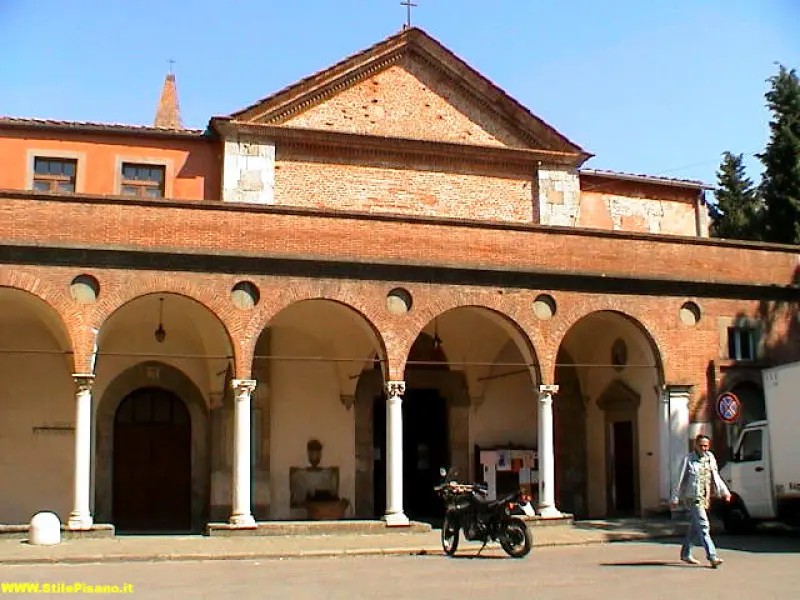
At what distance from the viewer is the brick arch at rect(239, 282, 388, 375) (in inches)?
666

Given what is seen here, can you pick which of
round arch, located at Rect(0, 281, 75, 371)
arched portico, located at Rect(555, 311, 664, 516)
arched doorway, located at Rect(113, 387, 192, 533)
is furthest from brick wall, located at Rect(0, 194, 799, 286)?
arched doorway, located at Rect(113, 387, 192, 533)

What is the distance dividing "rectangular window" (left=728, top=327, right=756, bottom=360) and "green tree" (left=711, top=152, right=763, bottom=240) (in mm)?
12568

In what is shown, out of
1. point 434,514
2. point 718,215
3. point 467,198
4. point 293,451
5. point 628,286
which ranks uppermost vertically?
point 718,215

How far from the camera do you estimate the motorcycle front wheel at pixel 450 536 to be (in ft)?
46.8

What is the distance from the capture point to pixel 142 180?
2092 centimetres

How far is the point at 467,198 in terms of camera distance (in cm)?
2234

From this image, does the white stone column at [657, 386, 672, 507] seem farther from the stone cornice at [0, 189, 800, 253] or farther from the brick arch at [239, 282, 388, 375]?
the brick arch at [239, 282, 388, 375]

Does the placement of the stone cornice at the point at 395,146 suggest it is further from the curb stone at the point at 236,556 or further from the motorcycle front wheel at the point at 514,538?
the motorcycle front wheel at the point at 514,538

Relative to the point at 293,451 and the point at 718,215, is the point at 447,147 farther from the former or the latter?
the point at 718,215

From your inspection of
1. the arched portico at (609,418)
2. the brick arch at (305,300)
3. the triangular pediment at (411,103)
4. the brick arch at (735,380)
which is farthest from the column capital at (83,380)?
the brick arch at (735,380)

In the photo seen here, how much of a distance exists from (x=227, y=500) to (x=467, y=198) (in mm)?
8012

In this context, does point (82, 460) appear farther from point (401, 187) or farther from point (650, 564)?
point (401, 187)

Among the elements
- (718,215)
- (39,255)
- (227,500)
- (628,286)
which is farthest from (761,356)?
(718,215)

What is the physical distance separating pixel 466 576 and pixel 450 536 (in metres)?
2.63
